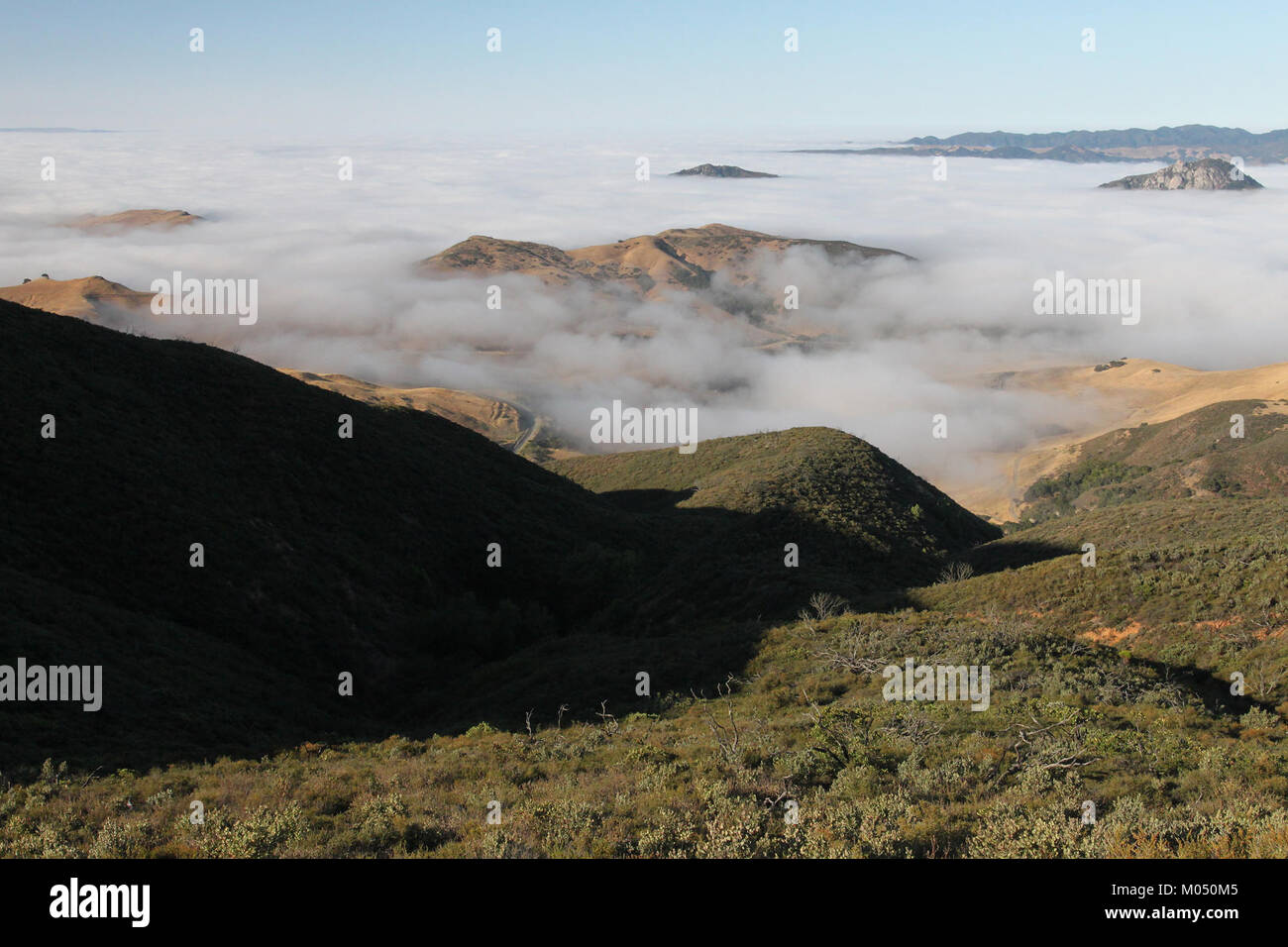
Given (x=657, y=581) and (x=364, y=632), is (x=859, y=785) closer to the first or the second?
(x=364, y=632)

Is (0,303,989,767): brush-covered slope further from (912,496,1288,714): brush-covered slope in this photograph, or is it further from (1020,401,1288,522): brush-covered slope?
(1020,401,1288,522): brush-covered slope

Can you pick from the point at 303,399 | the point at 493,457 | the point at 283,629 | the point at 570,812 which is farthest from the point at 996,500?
the point at 570,812

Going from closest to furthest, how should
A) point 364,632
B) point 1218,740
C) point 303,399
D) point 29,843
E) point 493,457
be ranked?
point 29,843, point 1218,740, point 364,632, point 303,399, point 493,457

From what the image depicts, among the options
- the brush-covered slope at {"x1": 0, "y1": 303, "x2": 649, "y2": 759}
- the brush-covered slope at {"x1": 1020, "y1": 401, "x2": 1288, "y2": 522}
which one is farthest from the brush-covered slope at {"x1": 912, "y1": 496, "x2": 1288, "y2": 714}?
the brush-covered slope at {"x1": 1020, "y1": 401, "x2": 1288, "y2": 522}

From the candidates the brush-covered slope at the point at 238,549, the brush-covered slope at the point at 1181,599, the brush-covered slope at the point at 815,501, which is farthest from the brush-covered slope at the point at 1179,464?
the brush-covered slope at the point at 238,549
